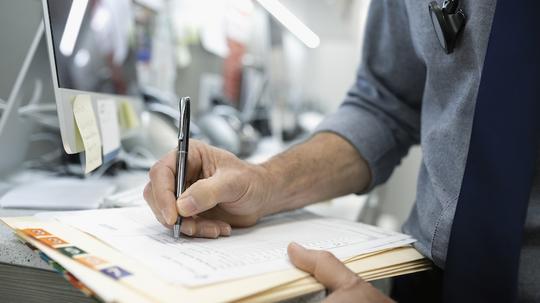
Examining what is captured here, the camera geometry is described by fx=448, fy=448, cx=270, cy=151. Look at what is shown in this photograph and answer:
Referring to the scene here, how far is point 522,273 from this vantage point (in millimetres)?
480

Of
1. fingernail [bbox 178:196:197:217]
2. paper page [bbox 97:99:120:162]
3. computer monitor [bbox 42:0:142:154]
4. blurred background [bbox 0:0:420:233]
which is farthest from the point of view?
blurred background [bbox 0:0:420:233]

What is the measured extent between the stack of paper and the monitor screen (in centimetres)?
23

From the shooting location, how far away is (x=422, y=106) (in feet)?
2.19

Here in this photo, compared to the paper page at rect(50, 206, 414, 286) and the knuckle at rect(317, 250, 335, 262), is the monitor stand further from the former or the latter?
the knuckle at rect(317, 250, 335, 262)

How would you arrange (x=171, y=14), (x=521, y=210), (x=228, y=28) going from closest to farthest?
(x=521, y=210), (x=171, y=14), (x=228, y=28)

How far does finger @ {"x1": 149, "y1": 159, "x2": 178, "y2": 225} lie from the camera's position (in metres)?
0.48

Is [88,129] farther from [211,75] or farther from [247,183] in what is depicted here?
[211,75]

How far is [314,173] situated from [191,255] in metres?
→ 0.32

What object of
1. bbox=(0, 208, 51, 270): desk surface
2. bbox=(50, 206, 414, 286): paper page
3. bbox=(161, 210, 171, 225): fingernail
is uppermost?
bbox=(161, 210, 171, 225): fingernail

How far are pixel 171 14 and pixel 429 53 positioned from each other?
52.9 inches

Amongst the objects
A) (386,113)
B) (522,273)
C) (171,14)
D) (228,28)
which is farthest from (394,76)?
(228,28)

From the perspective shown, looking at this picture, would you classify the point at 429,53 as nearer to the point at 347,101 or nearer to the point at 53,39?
the point at 347,101

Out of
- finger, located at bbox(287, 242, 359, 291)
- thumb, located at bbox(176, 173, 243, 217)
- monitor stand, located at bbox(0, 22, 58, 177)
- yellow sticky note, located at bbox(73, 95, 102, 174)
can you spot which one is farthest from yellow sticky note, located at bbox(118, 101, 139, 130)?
finger, located at bbox(287, 242, 359, 291)

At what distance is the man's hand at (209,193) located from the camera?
483 mm
